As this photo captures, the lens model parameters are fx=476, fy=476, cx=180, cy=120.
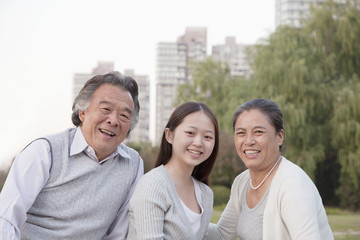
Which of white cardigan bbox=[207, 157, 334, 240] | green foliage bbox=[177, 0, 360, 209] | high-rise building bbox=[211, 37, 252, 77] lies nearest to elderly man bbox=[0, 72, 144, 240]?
white cardigan bbox=[207, 157, 334, 240]

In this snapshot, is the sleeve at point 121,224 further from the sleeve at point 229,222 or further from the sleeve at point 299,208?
the sleeve at point 299,208

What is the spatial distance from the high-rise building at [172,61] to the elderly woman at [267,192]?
166ft

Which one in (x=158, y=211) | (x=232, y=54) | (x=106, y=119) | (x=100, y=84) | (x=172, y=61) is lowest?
(x=158, y=211)

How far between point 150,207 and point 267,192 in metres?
0.65

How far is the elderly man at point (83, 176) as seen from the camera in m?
2.46

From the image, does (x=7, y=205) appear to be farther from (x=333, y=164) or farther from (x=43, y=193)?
(x=333, y=164)

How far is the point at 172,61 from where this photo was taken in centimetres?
5450

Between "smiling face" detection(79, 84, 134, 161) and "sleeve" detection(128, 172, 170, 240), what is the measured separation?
32 centimetres

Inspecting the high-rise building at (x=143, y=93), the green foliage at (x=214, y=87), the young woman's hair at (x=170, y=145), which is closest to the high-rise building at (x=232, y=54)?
the high-rise building at (x=143, y=93)

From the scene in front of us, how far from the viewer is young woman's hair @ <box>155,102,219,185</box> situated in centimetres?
266

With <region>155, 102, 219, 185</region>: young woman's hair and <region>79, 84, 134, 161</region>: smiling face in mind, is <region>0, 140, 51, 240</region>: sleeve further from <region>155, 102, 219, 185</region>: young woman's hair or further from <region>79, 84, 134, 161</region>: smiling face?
<region>155, 102, 219, 185</region>: young woman's hair

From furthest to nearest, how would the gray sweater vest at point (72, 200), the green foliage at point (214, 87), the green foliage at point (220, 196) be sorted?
1. the green foliage at point (214, 87)
2. the green foliage at point (220, 196)
3. the gray sweater vest at point (72, 200)

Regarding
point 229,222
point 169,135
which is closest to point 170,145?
point 169,135

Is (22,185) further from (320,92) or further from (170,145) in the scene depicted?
(320,92)
